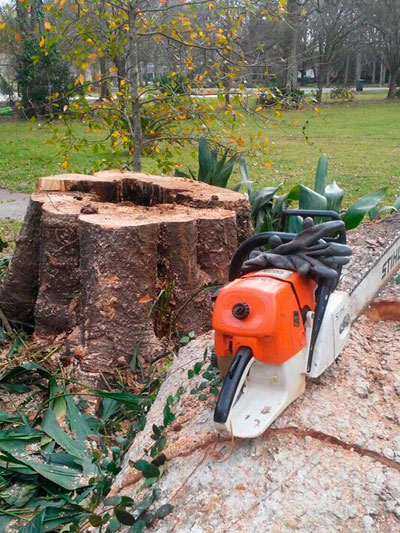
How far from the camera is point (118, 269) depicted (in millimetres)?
3137

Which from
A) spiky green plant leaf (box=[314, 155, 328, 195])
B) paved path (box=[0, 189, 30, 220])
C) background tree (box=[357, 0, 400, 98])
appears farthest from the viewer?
background tree (box=[357, 0, 400, 98])

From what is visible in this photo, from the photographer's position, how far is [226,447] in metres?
1.97

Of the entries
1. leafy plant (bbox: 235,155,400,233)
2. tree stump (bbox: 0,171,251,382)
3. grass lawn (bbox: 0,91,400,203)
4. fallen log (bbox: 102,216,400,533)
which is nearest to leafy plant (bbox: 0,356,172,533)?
fallen log (bbox: 102,216,400,533)

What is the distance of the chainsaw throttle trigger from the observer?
1.78 metres

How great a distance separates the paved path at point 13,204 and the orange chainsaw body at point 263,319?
578cm

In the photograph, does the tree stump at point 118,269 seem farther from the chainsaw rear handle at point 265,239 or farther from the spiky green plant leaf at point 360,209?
the chainsaw rear handle at point 265,239

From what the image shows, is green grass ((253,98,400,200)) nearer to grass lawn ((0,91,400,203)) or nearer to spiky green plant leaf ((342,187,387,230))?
grass lawn ((0,91,400,203))

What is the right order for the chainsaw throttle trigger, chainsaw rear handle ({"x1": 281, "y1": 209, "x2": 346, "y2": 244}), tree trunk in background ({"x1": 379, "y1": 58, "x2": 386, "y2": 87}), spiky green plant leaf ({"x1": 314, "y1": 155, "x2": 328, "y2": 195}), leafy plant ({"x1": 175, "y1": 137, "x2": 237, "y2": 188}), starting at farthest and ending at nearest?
tree trunk in background ({"x1": 379, "y1": 58, "x2": 386, "y2": 87})
leafy plant ({"x1": 175, "y1": 137, "x2": 237, "y2": 188})
spiky green plant leaf ({"x1": 314, "y1": 155, "x2": 328, "y2": 195})
chainsaw rear handle ({"x1": 281, "y1": 209, "x2": 346, "y2": 244})
the chainsaw throttle trigger

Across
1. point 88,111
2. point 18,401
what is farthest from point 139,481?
point 88,111

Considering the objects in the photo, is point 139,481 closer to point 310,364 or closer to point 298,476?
point 298,476

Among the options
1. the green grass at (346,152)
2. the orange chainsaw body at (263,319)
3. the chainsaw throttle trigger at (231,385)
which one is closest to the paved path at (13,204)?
the green grass at (346,152)

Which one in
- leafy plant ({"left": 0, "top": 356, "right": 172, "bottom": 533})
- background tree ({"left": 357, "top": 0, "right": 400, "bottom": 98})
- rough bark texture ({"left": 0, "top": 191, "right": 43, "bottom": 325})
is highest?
background tree ({"left": 357, "top": 0, "right": 400, "bottom": 98})

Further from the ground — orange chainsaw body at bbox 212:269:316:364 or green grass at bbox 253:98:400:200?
orange chainsaw body at bbox 212:269:316:364

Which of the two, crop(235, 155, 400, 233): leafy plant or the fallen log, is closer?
the fallen log
